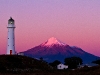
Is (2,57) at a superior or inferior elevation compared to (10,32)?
inferior

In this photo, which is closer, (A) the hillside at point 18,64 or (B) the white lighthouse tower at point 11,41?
(A) the hillside at point 18,64

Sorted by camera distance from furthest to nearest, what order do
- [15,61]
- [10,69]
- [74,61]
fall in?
[74,61] → [15,61] → [10,69]

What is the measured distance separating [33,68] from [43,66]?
5.12 meters

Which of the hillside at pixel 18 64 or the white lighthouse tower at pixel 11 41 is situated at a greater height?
the white lighthouse tower at pixel 11 41

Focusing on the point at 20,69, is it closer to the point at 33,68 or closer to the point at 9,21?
the point at 33,68

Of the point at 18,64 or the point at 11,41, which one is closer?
the point at 18,64

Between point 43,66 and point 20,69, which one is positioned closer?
point 20,69

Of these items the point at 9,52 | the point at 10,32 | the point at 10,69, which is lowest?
the point at 10,69

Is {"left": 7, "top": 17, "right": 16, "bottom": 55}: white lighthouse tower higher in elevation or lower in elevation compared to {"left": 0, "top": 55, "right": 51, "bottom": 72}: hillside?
higher

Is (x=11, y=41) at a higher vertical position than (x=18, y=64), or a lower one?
higher

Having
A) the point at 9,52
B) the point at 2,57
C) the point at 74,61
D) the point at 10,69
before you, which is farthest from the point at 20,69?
the point at 74,61

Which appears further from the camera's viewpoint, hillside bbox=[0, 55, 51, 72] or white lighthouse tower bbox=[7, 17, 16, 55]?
white lighthouse tower bbox=[7, 17, 16, 55]

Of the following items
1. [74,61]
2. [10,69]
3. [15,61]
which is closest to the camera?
[10,69]

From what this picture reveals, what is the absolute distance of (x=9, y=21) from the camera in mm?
89125
